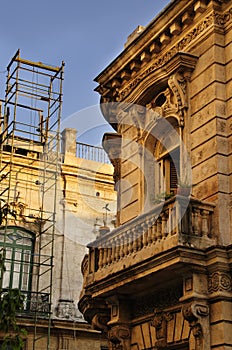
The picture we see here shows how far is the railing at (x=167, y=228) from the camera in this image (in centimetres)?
1189

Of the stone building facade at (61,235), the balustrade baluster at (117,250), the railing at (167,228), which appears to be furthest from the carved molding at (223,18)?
the stone building facade at (61,235)

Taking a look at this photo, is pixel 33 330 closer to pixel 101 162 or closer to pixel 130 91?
pixel 101 162

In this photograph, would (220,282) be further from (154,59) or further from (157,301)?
(154,59)

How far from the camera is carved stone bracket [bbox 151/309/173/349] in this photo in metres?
12.9

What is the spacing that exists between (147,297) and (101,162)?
14.9 m

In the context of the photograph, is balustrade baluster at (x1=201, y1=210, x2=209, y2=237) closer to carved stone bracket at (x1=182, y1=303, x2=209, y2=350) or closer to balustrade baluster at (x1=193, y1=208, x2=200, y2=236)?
balustrade baluster at (x1=193, y1=208, x2=200, y2=236)

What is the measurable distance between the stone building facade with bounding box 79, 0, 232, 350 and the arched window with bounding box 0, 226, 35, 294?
31.9 feet

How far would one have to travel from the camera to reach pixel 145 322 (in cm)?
1370

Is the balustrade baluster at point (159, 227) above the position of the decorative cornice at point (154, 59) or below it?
below

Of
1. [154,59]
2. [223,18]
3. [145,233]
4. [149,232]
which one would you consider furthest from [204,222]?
[154,59]

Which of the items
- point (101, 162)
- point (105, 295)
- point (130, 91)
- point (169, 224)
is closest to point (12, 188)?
point (101, 162)

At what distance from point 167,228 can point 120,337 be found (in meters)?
3.15

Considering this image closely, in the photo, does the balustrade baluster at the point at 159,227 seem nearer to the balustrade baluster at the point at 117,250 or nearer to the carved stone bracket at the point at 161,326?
the balustrade baluster at the point at 117,250

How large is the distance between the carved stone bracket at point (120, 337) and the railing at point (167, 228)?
1.42 meters
